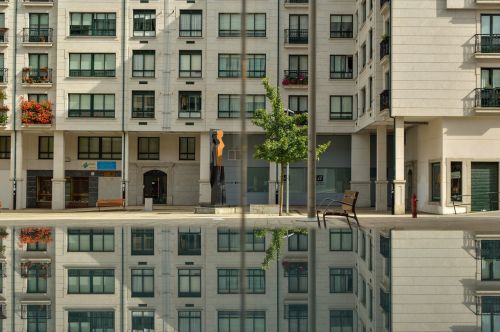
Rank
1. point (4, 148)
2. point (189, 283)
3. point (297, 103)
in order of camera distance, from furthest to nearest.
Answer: point (4, 148) → point (297, 103) → point (189, 283)

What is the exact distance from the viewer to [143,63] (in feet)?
147

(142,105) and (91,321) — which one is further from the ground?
(142,105)

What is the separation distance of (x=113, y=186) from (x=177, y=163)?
528 centimetres

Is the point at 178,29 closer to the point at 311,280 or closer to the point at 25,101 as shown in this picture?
the point at 25,101

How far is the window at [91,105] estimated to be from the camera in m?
44.4

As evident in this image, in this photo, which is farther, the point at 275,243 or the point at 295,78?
the point at 295,78

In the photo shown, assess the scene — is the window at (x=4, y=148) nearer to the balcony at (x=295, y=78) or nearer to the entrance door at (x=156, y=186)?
the entrance door at (x=156, y=186)

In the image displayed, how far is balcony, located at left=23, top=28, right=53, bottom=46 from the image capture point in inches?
1761

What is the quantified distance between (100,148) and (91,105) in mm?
4895

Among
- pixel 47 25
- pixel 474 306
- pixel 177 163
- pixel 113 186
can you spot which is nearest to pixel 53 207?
pixel 113 186

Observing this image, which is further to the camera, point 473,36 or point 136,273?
point 473,36

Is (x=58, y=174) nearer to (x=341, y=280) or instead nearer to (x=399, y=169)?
(x=399, y=169)

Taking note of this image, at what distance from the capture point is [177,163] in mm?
48938

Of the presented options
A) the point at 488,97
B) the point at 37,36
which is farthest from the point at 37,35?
the point at 488,97
